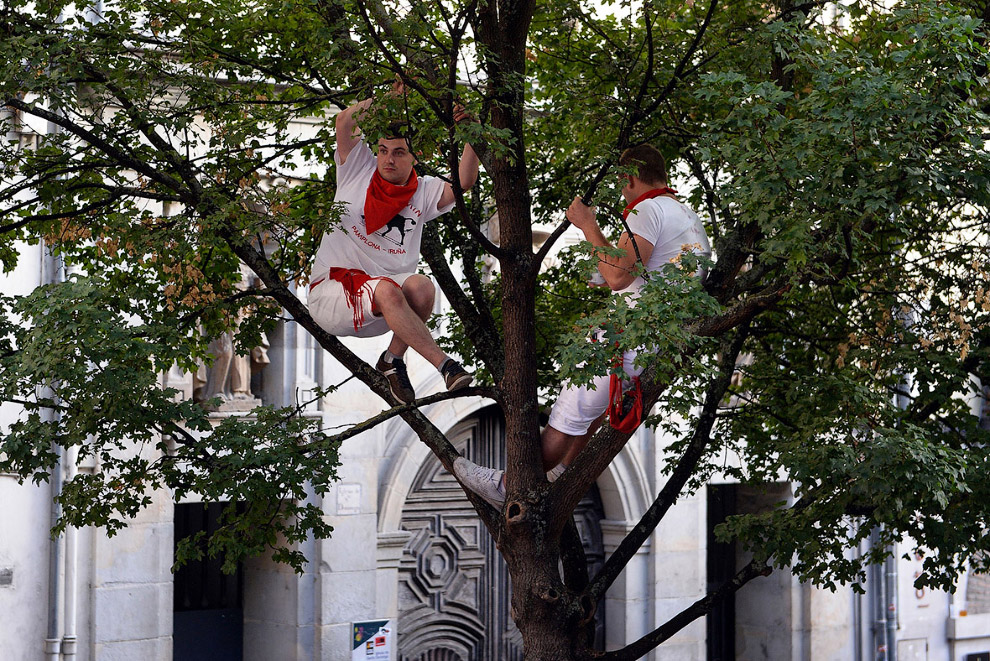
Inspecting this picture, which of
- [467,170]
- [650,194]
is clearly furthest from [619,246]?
[467,170]

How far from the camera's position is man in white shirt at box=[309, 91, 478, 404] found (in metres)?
6.99

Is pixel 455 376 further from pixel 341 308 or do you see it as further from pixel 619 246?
pixel 619 246

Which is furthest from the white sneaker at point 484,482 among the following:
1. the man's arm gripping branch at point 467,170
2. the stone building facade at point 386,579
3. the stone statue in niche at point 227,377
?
the stone statue in niche at point 227,377

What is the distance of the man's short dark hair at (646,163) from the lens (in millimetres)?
7004

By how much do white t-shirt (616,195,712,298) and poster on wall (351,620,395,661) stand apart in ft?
25.4

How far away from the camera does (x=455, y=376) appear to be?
6988mm

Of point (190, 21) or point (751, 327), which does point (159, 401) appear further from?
point (751, 327)

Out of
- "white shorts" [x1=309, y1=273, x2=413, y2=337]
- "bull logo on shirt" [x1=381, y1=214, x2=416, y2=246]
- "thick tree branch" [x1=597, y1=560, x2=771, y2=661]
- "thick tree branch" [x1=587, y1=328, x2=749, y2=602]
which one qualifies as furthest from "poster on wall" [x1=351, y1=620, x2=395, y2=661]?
"bull logo on shirt" [x1=381, y1=214, x2=416, y2=246]

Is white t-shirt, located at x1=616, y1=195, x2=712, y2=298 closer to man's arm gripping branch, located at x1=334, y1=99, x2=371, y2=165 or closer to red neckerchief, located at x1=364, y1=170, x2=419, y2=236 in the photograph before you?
red neckerchief, located at x1=364, y1=170, x2=419, y2=236

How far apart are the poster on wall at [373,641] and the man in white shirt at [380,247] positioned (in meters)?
6.87

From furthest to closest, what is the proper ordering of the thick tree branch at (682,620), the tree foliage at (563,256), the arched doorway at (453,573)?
the arched doorway at (453,573), the thick tree branch at (682,620), the tree foliage at (563,256)

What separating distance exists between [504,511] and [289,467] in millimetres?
1262

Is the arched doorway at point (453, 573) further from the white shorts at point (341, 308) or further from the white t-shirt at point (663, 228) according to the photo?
the white t-shirt at point (663, 228)

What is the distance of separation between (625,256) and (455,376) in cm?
119
